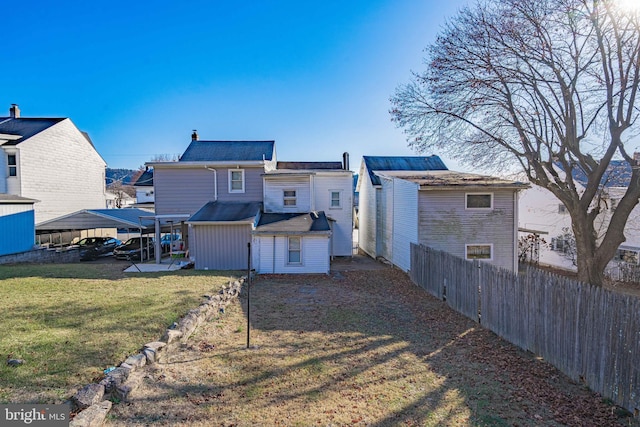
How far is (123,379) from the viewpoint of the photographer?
4.90 metres

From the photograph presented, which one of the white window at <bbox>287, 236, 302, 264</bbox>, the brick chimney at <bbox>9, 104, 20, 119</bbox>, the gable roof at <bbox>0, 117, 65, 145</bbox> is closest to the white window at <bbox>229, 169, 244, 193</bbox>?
the white window at <bbox>287, 236, 302, 264</bbox>

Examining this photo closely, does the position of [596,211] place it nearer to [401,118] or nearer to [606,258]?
[606,258]

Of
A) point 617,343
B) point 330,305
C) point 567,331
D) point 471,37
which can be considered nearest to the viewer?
point 617,343

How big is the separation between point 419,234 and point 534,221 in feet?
43.7

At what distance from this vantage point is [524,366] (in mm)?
6871

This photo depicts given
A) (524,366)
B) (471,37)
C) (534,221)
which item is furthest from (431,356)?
(534,221)

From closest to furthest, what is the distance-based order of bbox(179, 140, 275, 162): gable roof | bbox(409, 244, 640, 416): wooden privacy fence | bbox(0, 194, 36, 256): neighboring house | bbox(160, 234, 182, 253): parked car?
bbox(409, 244, 640, 416): wooden privacy fence, bbox(0, 194, 36, 256): neighboring house, bbox(179, 140, 275, 162): gable roof, bbox(160, 234, 182, 253): parked car

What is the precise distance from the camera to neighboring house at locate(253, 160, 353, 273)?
1625 cm

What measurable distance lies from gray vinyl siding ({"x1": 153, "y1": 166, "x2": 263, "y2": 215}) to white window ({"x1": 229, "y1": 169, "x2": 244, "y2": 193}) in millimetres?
184

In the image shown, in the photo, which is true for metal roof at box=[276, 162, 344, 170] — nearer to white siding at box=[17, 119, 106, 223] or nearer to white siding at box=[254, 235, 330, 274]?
white siding at box=[254, 235, 330, 274]

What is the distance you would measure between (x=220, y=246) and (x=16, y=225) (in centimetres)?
1141

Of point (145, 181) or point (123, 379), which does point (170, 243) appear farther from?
point (145, 181)

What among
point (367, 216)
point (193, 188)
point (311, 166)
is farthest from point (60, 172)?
point (367, 216)

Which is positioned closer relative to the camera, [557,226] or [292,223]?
[292,223]
